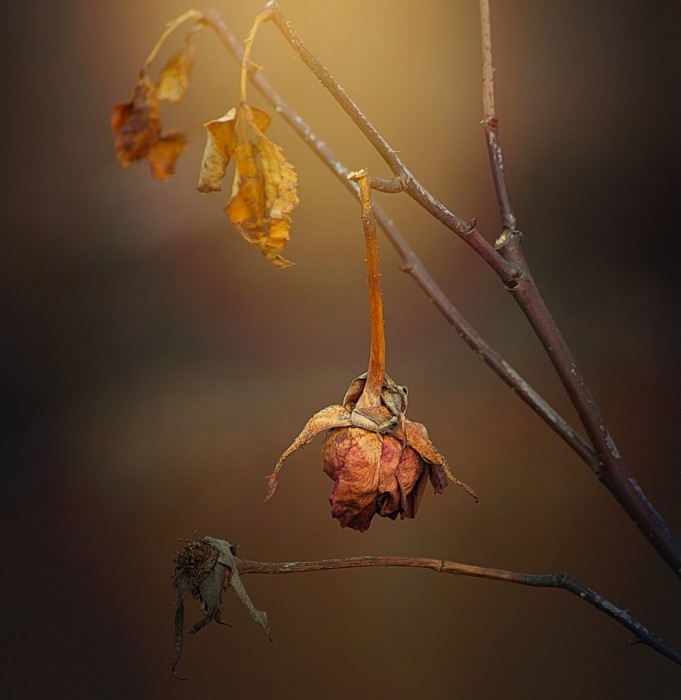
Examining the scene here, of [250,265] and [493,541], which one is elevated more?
[250,265]

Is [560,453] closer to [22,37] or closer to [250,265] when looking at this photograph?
[250,265]

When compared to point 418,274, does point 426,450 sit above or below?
below

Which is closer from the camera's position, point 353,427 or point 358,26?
point 353,427

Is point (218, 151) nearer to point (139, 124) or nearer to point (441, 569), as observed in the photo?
point (139, 124)

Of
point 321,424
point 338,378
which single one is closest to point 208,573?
point 321,424

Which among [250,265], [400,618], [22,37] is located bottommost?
[400,618]

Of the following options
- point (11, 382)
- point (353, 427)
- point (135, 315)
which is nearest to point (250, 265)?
point (135, 315)
